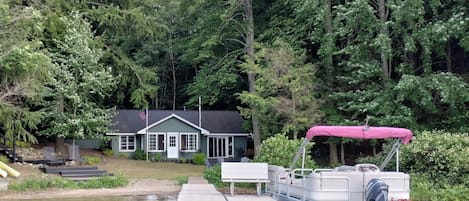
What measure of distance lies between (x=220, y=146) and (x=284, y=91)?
459 inches

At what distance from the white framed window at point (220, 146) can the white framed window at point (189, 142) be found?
0.99 m

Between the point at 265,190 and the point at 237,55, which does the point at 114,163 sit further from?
the point at 265,190

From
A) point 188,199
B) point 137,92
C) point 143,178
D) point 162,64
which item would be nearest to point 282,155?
point 188,199

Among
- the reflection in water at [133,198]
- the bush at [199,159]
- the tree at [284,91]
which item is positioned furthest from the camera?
the bush at [199,159]

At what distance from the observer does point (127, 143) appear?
34906 mm

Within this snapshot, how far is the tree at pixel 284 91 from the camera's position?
2456cm

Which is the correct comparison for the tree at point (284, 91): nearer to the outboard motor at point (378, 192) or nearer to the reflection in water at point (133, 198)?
the reflection in water at point (133, 198)

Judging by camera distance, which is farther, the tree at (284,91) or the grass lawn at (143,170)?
the tree at (284,91)

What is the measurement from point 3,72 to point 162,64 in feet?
85.8

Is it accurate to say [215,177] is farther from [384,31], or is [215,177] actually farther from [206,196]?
[384,31]

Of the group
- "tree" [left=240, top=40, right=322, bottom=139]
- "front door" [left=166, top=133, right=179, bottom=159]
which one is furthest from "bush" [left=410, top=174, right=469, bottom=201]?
"front door" [left=166, top=133, right=179, bottom=159]

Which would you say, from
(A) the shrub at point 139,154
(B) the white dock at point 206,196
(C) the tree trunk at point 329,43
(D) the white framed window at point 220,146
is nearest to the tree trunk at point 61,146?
(A) the shrub at point 139,154

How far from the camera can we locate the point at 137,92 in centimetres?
3164

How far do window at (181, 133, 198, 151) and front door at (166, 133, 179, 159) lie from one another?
44cm
